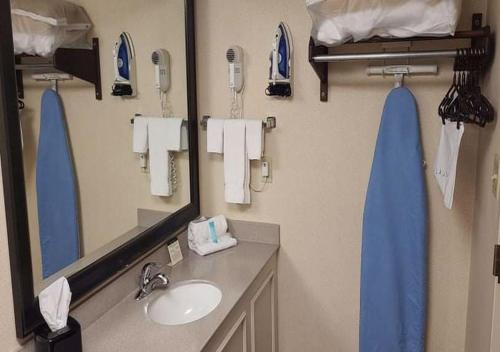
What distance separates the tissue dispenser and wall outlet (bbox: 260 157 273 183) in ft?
3.79

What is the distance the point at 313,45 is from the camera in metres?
1.86

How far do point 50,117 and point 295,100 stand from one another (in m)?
1.10

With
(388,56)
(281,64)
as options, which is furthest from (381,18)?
(281,64)

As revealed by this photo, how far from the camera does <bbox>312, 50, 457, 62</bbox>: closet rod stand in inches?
66.7

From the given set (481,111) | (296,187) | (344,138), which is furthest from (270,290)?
(481,111)

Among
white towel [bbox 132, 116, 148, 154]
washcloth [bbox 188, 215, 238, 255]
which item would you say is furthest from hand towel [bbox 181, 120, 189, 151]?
washcloth [bbox 188, 215, 238, 255]

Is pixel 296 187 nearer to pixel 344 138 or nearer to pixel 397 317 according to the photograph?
pixel 344 138

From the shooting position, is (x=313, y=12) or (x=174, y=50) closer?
(x=313, y=12)

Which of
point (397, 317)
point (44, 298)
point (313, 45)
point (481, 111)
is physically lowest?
point (397, 317)

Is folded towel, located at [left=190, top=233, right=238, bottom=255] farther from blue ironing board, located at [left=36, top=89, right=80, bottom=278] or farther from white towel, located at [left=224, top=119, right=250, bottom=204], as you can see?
blue ironing board, located at [left=36, top=89, right=80, bottom=278]

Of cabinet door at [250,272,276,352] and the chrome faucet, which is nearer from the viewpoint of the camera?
the chrome faucet

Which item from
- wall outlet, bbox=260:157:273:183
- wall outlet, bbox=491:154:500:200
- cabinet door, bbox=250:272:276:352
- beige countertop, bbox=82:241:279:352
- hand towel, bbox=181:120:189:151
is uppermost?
hand towel, bbox=181:120:189:151

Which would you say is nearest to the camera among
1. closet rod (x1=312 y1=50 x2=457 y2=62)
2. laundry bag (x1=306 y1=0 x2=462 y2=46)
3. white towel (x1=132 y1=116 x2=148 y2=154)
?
laundry bag (x1=306 y1=0 x2=462 y2=46)

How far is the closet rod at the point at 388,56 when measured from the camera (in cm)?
169
